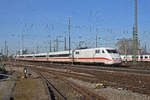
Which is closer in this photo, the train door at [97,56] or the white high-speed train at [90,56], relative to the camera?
the white high-speed train at [90,56]

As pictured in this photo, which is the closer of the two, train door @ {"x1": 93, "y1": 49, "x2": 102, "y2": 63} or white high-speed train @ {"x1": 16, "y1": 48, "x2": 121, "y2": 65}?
white high-speed train @ {"x1": 16, "y1": 48, "x2": 121, "y2": 65}

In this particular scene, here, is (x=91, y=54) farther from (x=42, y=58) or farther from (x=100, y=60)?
(x=42, y=58)

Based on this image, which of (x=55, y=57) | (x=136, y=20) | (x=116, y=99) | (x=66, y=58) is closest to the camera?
(x=116, y=99)

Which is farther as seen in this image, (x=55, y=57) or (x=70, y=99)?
(x=55, y=57)

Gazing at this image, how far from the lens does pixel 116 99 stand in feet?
27.0

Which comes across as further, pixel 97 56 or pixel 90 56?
pixel 90 56

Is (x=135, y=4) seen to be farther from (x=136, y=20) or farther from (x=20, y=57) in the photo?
(x=20, y=57)

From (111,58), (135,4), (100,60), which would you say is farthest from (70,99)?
(135,4)

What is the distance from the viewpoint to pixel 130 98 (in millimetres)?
8312

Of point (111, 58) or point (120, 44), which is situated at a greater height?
point (120, 44)

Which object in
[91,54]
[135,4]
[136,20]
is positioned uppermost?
[135,4]

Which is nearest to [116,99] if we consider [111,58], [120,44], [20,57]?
[111,58]

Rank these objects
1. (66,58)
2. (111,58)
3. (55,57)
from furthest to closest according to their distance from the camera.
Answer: (55,57), (66,58), (111,58)

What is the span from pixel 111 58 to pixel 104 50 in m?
2.37
